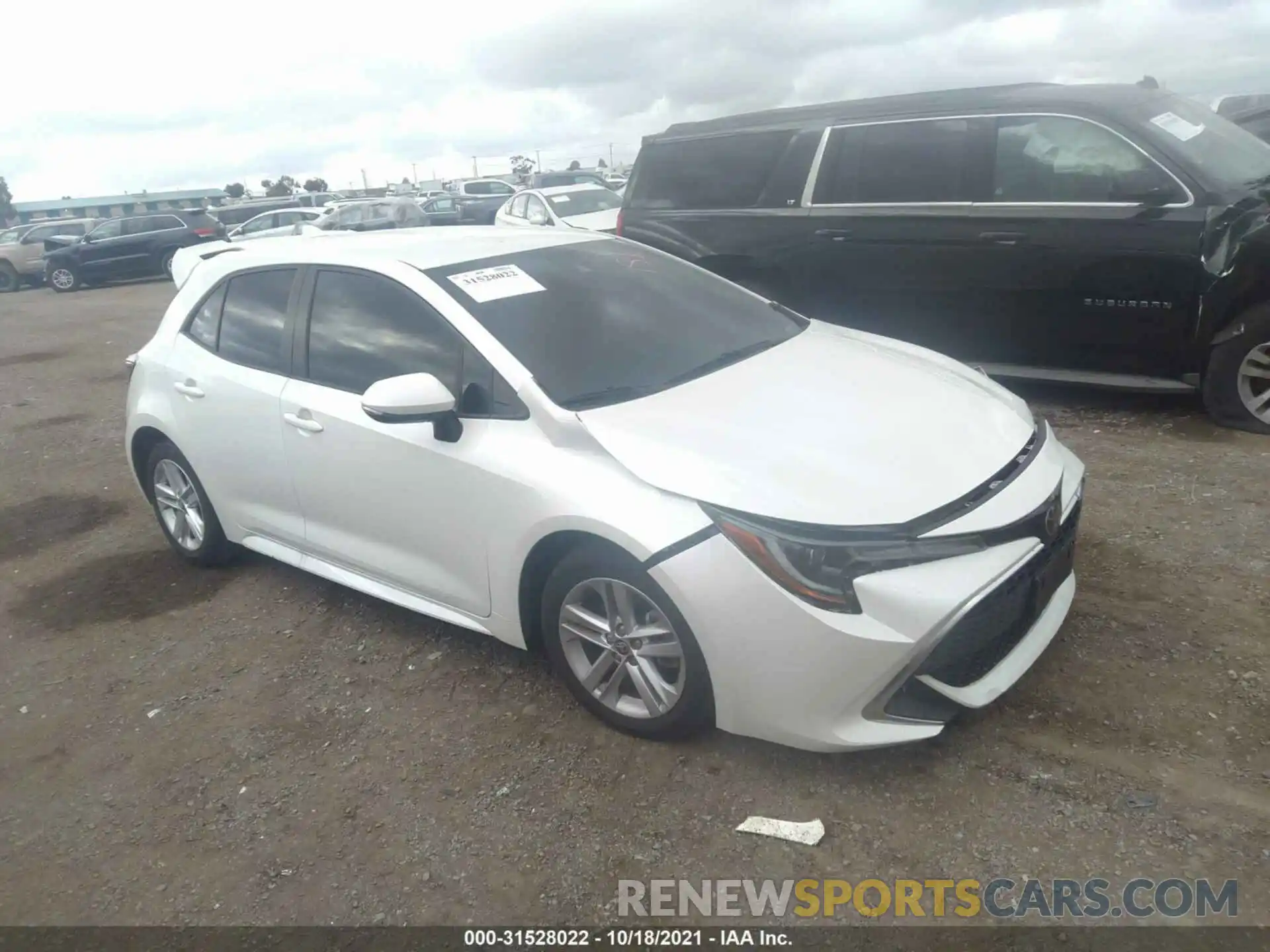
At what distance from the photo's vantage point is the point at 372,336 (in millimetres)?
3678

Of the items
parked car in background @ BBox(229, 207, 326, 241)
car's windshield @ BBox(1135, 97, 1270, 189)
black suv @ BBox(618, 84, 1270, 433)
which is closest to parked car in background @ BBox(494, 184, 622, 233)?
black suv @ BBox(618, 84, 1270, 433)

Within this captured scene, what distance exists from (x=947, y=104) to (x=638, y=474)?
14.9ft

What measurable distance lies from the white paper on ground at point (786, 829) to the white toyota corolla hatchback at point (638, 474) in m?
0.22

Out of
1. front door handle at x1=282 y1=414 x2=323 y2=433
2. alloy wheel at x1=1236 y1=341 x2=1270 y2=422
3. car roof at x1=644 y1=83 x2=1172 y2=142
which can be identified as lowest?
alloy wheel at x1=1236 y1=341 x2=1270 y2=422

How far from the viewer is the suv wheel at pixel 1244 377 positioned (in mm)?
5086

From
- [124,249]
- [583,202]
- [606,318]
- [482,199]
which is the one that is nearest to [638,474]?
[606,318]

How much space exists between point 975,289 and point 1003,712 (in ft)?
11.9

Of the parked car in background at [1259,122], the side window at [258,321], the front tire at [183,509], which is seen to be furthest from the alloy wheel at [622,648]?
the parked car in background at [1259,122]

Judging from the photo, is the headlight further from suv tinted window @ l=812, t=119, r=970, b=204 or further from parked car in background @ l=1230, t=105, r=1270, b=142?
parked car in background @ l=1230, t=105, r=1270, b=142

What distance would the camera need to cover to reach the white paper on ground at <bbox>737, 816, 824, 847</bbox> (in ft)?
8.73

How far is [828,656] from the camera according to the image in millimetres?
2586

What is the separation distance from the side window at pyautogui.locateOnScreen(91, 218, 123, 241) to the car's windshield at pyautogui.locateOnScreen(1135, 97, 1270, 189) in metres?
22.0

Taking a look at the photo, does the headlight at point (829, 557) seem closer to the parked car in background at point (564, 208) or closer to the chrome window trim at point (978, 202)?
the chrome window trim at point (978, 202)

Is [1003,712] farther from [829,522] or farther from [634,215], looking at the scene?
[634,215]
